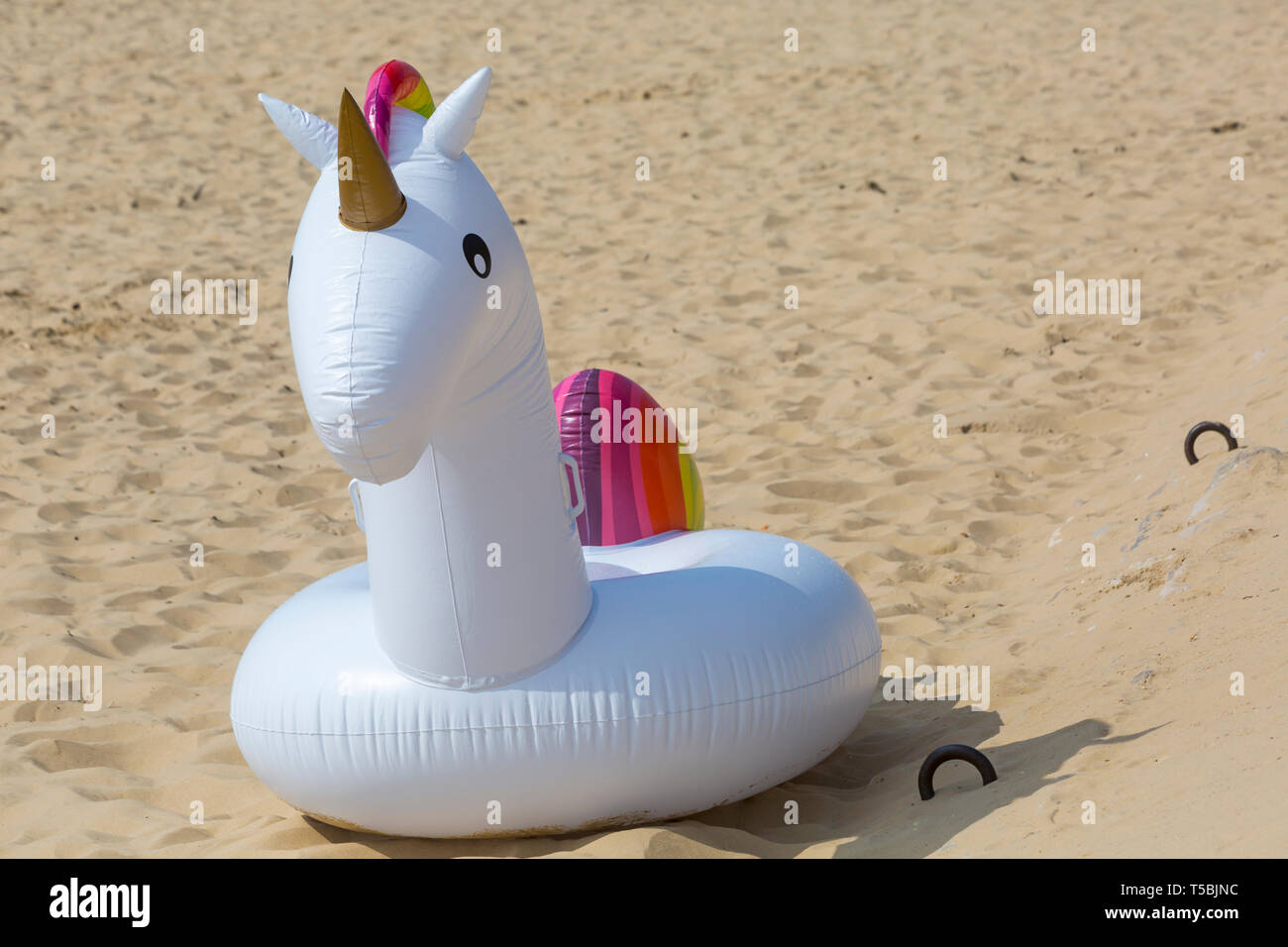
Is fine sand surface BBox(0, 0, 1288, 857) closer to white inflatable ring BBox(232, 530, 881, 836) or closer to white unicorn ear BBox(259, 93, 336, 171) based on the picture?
white inflatable ring BBox(232, 530, 881, 836)

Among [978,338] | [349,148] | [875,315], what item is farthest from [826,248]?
[349,148]

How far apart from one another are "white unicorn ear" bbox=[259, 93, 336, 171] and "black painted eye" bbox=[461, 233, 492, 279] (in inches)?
16.2

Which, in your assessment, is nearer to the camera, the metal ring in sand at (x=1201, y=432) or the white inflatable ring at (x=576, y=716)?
the white inflatable ring at (x=576, y=716)

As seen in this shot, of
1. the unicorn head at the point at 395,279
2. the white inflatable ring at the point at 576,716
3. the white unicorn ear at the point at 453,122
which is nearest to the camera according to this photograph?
the unicorn head at the point at 395,279

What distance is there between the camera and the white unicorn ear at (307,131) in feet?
9.14

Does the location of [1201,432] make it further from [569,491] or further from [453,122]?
[453,122]

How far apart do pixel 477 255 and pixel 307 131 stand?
0.50m

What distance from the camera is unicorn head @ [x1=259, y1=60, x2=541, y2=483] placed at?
2395mm

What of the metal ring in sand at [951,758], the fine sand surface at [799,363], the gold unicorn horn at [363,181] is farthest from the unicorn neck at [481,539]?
the metal ring in sand at [951,758]

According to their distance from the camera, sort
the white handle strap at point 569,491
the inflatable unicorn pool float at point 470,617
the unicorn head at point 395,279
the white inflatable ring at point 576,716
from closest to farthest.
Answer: the unicorn head at point 395,279 → the inflatable unicorn pool float at point 470,617 → the white inflatable ring at point 576,716 → the white handle strap at point 569,491

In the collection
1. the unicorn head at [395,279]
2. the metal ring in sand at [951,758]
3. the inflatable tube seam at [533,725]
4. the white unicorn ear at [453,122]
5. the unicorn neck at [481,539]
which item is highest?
the white unicorn ear at [453,122]

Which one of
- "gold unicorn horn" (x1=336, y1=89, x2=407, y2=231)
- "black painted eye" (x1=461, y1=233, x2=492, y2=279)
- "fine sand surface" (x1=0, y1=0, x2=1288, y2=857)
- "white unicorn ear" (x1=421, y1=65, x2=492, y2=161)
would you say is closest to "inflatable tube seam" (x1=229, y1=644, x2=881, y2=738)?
"fine sand surface" (x1=0, y1=0, x2=1288, y2=857)

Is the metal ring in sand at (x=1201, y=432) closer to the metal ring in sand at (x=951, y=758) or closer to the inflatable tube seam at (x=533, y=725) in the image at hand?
the metal ring in sand at (x=951, y=758)

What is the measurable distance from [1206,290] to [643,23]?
7513mm
